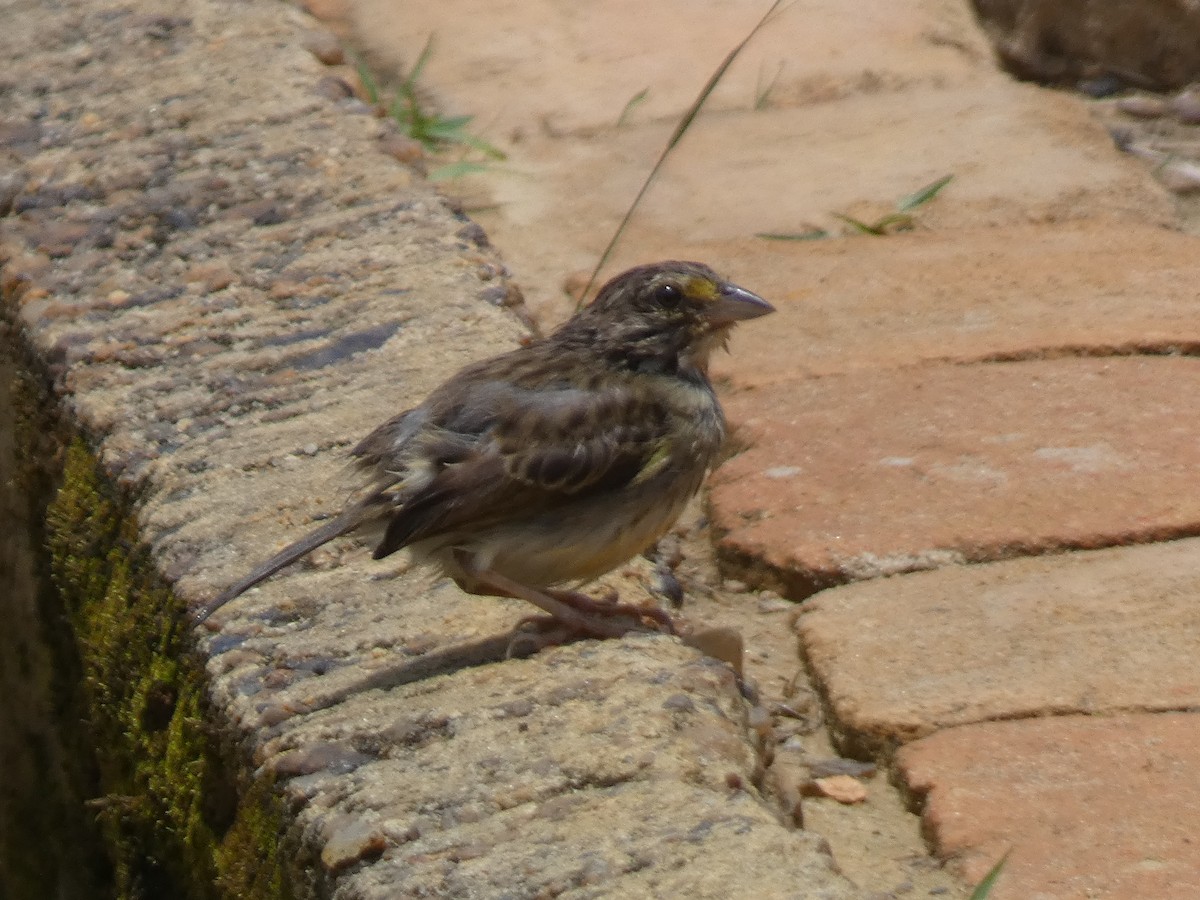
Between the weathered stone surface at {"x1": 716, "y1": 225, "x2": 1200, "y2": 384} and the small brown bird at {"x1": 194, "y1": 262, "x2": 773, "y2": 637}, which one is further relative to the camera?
the weathered stone surface at {"x1": 716, "y1": 225, "x2": 1200, "y2": 384}

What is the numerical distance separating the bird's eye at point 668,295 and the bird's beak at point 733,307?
5 cm

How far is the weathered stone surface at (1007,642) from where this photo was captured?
2.74 metres

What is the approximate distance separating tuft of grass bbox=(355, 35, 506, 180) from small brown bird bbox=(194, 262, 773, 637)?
141 cm

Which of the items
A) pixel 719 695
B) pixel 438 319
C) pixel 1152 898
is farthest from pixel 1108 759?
pixel 438 319

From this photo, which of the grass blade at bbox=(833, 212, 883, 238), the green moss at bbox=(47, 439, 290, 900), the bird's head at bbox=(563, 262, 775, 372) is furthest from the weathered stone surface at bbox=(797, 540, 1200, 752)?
the grass blade at bbox=(833, 212, 883, 238)

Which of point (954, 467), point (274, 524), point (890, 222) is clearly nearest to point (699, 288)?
point (954, 467)

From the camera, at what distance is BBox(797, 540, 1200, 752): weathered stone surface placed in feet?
8.99

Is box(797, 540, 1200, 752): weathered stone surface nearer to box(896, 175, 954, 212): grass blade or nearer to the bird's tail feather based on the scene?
the bird's tail feather

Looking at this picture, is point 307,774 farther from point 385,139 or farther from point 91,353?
point 385,139

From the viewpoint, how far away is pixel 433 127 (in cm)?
459

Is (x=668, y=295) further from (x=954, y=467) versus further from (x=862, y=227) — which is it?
(x=862, y=227)

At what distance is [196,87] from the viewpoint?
4.31 m

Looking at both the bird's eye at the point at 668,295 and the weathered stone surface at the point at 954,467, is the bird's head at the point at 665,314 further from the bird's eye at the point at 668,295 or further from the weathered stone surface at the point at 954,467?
the weathered stone surface at the point at 954,467

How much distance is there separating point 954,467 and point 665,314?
534 mm
